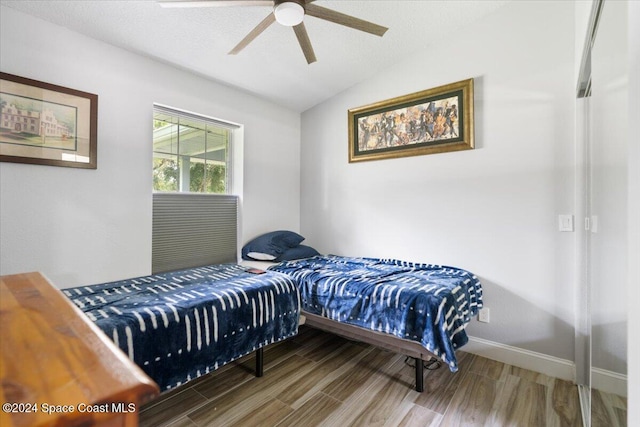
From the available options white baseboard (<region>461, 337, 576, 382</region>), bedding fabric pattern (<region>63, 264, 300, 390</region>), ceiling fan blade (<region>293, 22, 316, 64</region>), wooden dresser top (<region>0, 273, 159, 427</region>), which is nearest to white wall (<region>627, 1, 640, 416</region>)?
wooden dresser top (<region>0, 273, 159, 427</region>)

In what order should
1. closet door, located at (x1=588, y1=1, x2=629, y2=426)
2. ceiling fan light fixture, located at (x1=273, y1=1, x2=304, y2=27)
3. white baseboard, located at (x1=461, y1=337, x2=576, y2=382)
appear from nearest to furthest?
closet door, located at (x1=588, y1=1, x2=629, y2=426) → ceiling fan light fixture, located at (x1=273, y1=1, x2=304, y2=27) → white baseboard, located at (x1=461, y1=337, x2=576, y2=382)

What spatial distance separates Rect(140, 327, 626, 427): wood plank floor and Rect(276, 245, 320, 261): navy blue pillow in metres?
1.01

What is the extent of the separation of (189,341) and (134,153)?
5.68ft

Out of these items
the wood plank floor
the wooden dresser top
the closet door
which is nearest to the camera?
the wooden dresser top

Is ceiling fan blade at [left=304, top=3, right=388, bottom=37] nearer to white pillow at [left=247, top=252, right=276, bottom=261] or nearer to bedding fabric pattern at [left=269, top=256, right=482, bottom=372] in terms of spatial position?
bedding fabric pattern at [left=269, top=256, right=482, bottom=372]

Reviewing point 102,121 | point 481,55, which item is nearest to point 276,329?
point 102,121

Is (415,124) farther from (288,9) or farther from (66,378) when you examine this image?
(66,378)

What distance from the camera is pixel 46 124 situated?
6.88 feet

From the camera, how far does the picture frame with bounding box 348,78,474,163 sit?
2.73m

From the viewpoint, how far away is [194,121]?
10.0ft

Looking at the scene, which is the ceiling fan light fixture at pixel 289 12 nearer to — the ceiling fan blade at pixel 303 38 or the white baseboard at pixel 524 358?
the ceiling fan blade at pixel 303 38

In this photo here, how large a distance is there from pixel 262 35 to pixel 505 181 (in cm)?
239

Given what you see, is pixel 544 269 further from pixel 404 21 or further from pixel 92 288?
pixel 92 288

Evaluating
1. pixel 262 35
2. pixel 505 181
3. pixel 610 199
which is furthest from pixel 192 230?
pixel 610 199
